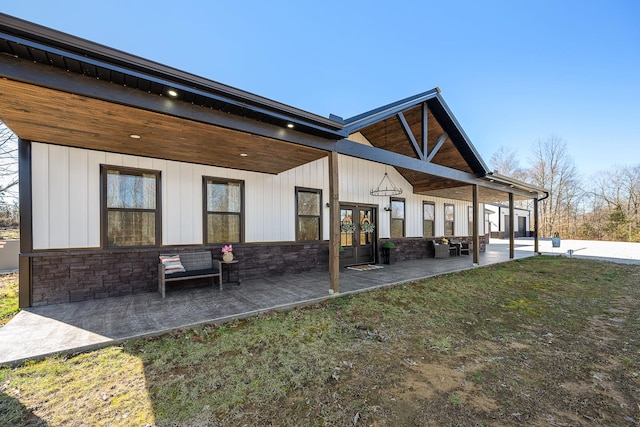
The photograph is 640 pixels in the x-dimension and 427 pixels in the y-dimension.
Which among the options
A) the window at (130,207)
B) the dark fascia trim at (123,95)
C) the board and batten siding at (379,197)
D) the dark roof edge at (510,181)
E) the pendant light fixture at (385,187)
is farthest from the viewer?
the pendant light fixture at (385,187)

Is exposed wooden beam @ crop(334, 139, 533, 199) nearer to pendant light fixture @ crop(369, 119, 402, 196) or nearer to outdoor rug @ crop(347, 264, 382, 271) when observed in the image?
pendant light fixture @ crop(369, 119, 402, 196)

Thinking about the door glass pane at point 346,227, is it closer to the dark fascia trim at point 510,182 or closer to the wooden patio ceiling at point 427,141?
the wooden patio ceiling at point 427,141

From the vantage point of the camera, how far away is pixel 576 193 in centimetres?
2570

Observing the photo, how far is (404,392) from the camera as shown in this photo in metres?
2.22

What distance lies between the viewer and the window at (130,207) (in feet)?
16.2

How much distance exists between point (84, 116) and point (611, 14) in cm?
1605

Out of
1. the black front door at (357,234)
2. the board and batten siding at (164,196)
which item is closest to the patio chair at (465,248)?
the black front door at (357,234)

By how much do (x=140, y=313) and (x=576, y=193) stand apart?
35856mm

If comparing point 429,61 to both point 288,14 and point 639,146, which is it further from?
point 639,146

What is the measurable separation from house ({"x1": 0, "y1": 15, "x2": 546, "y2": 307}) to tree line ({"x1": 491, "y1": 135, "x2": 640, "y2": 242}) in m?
22.8

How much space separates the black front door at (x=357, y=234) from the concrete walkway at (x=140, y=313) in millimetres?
2147

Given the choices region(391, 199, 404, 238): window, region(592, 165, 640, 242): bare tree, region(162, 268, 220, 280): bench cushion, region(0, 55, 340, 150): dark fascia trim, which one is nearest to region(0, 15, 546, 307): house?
region(0, 55, 340, 150): dark fascia trim

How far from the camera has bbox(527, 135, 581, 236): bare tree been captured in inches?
1013

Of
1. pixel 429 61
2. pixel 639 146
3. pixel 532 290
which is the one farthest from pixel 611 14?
pixel 639 146
